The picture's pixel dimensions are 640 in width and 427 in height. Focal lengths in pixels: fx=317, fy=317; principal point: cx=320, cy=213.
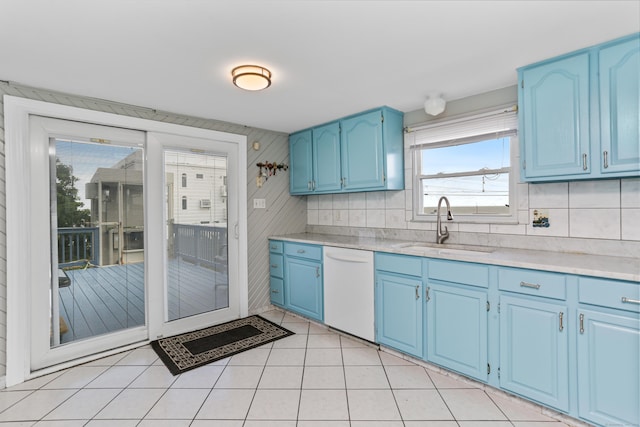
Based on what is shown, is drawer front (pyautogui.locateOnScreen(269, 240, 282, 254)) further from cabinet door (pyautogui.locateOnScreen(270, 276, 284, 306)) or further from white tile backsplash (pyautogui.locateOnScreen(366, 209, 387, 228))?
white tile backsplash (pyautogui.locateOnScreen(366, 209, 387, 228))

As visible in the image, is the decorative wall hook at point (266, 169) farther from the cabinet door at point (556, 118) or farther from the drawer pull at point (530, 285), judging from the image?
the drawer pull at point (530, 285)

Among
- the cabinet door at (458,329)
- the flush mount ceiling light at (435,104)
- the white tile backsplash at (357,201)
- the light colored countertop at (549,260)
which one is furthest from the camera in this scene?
the white tile backsplash at (357,201)

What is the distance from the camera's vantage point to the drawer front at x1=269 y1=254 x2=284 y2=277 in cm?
370

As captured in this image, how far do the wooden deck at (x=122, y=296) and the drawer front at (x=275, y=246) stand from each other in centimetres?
64

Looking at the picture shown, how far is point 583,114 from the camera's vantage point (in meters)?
1.93

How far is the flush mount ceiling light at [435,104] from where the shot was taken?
2.69m

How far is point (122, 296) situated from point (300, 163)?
90.8 inches

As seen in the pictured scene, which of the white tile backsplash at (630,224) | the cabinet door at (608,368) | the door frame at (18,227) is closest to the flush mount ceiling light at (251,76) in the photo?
the door frame at (18,227)

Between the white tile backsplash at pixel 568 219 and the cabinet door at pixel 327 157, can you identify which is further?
the cabinet door at pixel 327 157

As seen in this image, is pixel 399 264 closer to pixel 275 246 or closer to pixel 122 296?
pixel 275 246

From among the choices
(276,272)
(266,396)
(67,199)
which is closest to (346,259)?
(276,272)

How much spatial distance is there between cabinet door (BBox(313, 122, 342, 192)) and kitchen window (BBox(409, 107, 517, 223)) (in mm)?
796

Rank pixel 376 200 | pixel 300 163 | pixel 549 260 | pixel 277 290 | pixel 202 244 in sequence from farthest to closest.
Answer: pixel 300 163 → pixel 277 290 → pixel 376 200 → pixel 202 244 → pixel 549 260

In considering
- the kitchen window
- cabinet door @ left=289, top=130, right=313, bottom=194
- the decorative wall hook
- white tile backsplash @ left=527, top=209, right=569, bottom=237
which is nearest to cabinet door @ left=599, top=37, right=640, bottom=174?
white tile backsplash @ left=527, top=209, right=569, bottom=237
